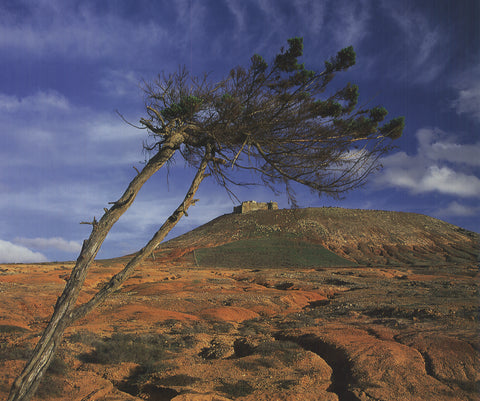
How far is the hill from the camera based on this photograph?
59.6 meters

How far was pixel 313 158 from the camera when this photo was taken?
5.84 metres

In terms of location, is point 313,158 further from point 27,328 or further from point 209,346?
point 27,328

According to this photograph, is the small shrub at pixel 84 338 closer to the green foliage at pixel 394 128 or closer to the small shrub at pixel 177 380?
the small shrub at pixel 177 380

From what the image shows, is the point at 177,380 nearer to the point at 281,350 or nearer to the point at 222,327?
the point at 281,350

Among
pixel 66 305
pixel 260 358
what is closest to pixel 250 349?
pixel 260 358

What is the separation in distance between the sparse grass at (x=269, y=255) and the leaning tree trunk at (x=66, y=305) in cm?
5132

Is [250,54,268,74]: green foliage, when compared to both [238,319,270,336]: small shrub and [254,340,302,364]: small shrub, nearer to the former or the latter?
[254,340,302,364]: small shrub

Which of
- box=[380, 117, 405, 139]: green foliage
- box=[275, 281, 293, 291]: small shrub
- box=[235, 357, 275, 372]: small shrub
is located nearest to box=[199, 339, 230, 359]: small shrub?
box=[235, 357, 275, 372]: small shrub

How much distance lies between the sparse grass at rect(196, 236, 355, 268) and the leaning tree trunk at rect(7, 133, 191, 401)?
51.3 metres

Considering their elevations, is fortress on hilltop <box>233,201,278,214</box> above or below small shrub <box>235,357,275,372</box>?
above

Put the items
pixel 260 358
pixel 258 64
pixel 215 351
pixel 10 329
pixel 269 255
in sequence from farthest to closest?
1. pixel 269 255
2. pixel 10 329
3. pixel 215 351
4. pixel 260 358
5. pixel 258 64

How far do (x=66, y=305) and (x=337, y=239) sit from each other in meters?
69.4

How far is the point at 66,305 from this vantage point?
13.0 ft

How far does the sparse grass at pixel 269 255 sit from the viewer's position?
56.5 metres
